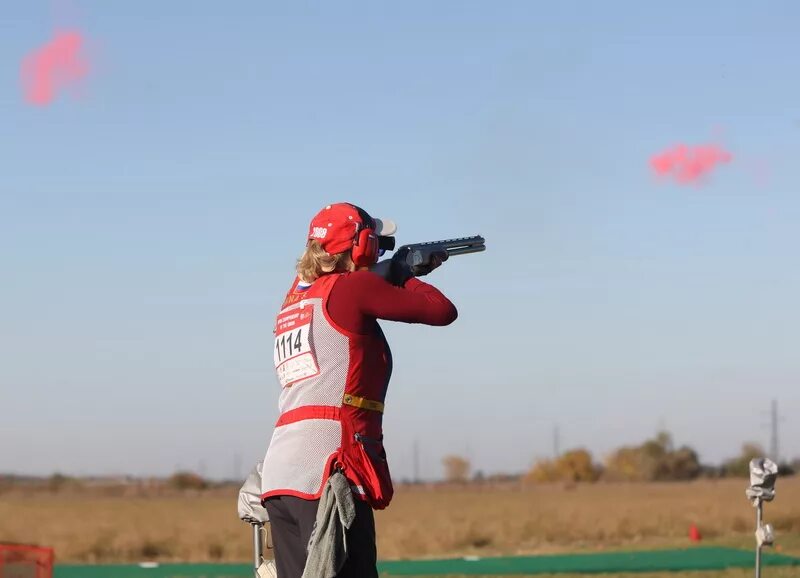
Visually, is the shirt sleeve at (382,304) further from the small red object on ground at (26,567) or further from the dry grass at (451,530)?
the dry grass at (451,530)

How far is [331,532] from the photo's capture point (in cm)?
507

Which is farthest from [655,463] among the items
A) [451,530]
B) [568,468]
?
[451,530]

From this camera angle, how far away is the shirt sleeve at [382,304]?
523cm

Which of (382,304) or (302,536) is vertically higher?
(382,304)

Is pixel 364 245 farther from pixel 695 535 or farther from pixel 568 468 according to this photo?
pixel 568 468

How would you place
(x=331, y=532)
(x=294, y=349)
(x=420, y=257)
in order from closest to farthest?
(x=331, y=532) < (x=294, y=349) < (x=420, y=257)

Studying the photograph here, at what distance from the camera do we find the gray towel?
16.6 ft

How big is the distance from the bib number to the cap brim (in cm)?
52

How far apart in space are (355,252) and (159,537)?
2267 centimetres

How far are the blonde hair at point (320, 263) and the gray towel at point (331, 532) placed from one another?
857 millimetres

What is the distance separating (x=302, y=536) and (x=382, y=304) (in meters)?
0.95

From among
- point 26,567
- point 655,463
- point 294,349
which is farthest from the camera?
point 655,463

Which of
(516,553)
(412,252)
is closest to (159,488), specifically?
(516,553)

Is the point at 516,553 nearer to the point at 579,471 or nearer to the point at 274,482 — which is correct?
the point at 274,482
